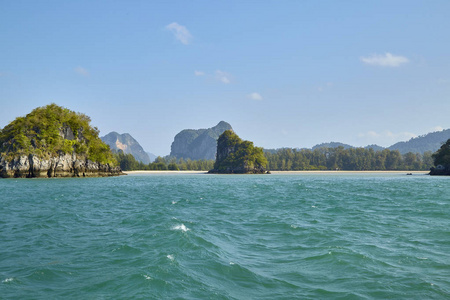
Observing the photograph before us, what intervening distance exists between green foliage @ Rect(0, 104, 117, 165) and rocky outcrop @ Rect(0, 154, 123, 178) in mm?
1742

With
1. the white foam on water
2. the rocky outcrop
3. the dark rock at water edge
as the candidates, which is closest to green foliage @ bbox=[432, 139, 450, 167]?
the dark rock at water edge

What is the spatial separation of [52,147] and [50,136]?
4207mm

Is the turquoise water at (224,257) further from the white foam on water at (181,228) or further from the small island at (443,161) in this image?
the small island at (443,161)

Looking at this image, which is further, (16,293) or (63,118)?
(63,118)

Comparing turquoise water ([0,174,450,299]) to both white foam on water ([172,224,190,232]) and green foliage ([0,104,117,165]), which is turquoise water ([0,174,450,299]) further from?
green foliage ([0,104,117,165])

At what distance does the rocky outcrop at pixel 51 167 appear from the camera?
305 feet

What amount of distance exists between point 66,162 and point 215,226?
97566mm

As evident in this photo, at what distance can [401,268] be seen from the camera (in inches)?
468

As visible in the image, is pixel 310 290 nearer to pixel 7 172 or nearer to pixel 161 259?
pixel 161 259

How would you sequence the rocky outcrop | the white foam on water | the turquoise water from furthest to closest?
1. the rocky outcrop
2. the white foam on water
3. the turquoise water

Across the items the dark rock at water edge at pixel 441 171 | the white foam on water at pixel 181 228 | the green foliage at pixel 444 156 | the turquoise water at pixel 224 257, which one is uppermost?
the green foliage at pixel 444 156

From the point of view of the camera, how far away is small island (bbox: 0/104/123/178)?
93.7 metres

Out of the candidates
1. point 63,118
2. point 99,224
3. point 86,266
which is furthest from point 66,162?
point 86,266

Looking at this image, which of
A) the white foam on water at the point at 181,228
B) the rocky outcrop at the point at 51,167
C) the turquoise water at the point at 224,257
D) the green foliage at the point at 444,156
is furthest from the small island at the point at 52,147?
the green foliage at the point at 444,156
